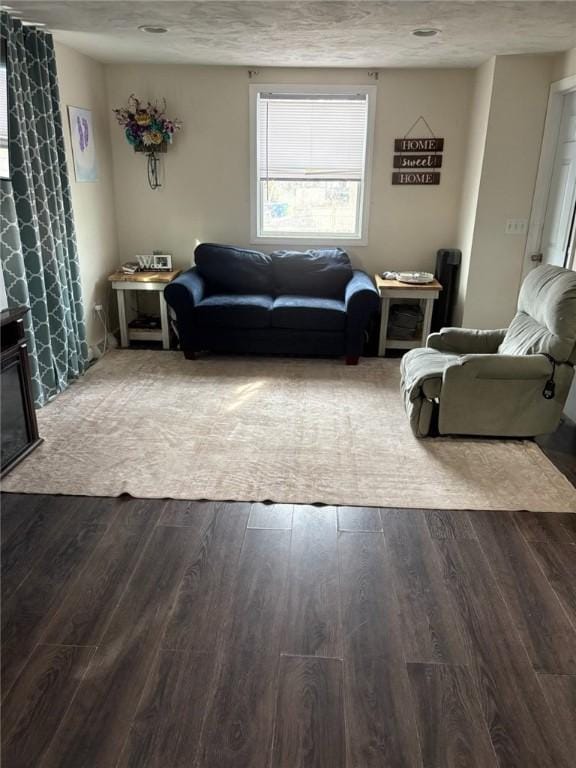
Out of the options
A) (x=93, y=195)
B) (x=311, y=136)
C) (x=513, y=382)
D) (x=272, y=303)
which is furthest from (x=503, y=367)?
(x=93, y=195)

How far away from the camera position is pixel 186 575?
222 centimetres

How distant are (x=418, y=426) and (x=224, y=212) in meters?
3.00

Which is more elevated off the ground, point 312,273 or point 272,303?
point 312,273

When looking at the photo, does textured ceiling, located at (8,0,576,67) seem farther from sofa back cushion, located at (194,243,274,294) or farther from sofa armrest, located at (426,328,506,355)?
sofa armrest, located at (426,328,506,355)

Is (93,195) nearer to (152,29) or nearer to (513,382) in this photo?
(152,29)

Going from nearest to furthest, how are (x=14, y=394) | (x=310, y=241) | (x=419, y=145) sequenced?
(x=14, y=394) < (x=419, y=145) < (x=310, y=241)

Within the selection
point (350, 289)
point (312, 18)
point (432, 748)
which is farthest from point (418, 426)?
point (312, 18)

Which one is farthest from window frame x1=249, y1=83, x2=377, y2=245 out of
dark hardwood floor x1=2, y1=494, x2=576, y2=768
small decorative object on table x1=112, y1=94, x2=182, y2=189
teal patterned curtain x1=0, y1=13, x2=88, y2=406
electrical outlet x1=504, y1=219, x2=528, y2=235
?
dark hardwood floor x1=2, y1=494, x2=576, y2=768

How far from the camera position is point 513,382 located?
3244 mm

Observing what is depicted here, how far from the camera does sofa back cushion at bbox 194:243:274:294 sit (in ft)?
16.3

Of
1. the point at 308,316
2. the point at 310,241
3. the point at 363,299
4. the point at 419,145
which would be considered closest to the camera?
the point at 363,299

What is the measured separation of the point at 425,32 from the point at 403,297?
1935mm

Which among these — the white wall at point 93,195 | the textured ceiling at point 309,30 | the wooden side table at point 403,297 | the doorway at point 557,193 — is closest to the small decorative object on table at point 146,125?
the white wall at point 93,195

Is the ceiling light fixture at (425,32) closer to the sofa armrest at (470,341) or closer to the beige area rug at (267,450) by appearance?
the sofa armrest at (470,341)
